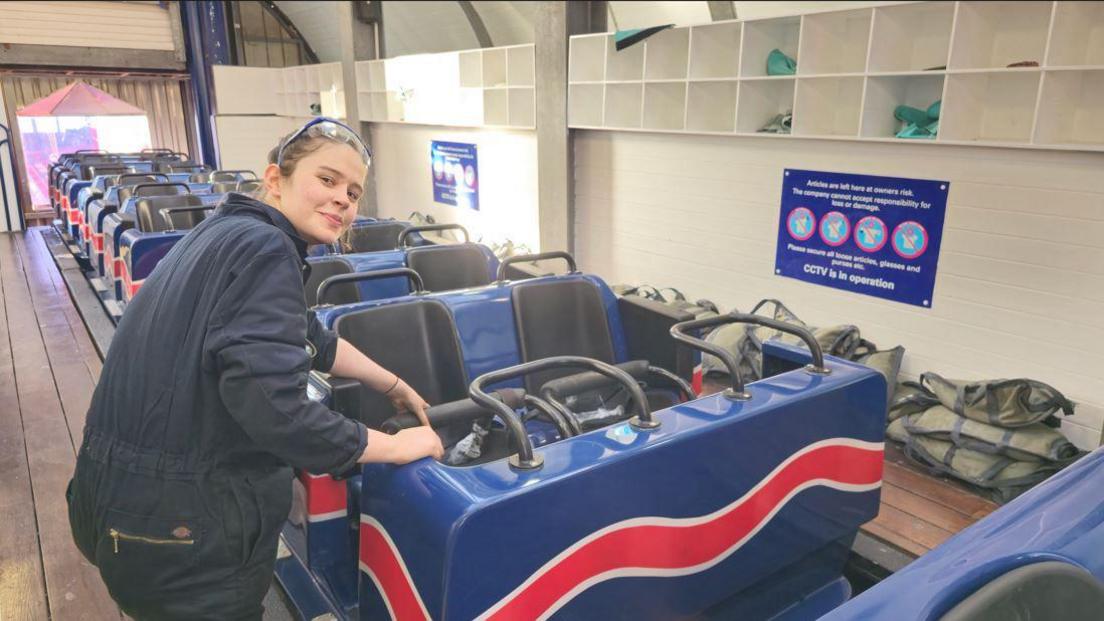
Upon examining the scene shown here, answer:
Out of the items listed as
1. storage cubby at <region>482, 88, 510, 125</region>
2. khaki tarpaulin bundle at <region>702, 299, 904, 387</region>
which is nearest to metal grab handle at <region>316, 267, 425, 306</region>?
khaki tarpaulin bundle at <region>702, 299, 904, 387</region>

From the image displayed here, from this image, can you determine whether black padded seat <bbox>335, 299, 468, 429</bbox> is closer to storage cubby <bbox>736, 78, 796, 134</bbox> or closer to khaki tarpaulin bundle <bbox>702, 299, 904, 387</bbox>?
khaki tarpaulin bundle <bbox>702, 299, 904, 387</bbox>

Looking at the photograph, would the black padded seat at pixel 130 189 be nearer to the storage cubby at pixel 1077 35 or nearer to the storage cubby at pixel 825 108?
the storage cubby at pixel 825 108

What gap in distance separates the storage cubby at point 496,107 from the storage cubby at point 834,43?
308cm

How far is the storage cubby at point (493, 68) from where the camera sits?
666 cm

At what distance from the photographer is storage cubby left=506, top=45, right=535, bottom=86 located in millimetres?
6184

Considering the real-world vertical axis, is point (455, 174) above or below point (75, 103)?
below

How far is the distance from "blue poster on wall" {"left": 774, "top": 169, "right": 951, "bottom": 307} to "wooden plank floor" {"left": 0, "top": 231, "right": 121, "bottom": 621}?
3.76m

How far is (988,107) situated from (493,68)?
442 cm

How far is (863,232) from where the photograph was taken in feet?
13.1

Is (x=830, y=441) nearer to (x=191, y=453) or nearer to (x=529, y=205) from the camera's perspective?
(x=191, y=453)

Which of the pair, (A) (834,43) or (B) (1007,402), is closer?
(B) (1007,402)

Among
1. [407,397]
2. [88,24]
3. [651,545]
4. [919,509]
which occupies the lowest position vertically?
[919,509]

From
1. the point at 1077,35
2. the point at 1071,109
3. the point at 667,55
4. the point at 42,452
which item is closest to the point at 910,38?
the point at 1077,35

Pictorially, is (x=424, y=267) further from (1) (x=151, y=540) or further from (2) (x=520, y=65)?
(2) (x=520, y=65)
